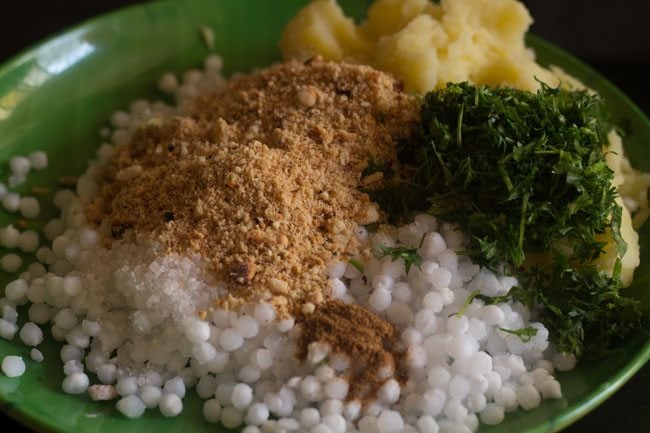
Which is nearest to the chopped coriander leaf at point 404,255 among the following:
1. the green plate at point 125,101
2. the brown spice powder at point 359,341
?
the brown spice powder at point 359,341

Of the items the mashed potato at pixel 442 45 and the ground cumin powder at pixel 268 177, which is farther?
the mashed potato at pixel 442 45

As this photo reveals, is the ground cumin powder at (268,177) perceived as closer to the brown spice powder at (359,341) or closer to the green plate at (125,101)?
the brown spice powder at (359,341)

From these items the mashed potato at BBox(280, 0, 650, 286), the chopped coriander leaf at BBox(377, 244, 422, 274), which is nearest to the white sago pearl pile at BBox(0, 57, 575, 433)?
the chopped coriander leaf at BBox(377, 244, 422, 274)

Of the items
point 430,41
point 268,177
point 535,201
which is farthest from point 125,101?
point 535,201

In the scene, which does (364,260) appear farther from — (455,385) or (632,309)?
(632,309)

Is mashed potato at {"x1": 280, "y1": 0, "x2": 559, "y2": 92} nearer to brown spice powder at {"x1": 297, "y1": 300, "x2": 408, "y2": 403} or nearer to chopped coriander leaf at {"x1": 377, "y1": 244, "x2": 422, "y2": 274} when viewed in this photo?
chopped coriander leaf at {"x1": 377, "y1": 244, "x2": 422, "y2": 274}

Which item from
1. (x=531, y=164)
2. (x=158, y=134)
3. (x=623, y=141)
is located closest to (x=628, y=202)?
(x=623, y=141)

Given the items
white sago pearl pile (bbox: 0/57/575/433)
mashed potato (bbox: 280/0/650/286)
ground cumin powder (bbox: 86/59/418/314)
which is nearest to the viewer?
white sago pearl pile (bbox: 0/57/575/433)
